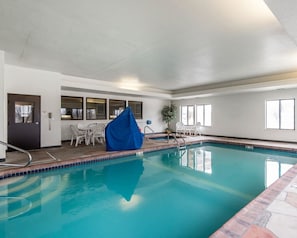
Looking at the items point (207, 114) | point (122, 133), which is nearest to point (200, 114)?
point (207, 114)

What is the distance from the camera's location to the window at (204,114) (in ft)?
35.0

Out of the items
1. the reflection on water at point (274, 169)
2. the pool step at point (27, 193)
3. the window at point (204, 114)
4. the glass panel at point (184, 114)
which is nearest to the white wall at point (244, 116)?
the window at point (204, 114)

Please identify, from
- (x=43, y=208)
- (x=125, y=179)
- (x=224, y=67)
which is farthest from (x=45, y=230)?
(x=224, y=67)

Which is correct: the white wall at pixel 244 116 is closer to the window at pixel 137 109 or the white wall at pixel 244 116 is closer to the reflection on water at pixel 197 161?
the reflection on water at pixel 197 161

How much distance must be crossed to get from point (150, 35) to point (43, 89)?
186 inches

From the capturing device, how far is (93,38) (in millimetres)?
3871

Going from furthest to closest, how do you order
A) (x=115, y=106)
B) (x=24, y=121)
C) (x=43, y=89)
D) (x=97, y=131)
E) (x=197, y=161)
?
(x=115, y=106), (x=97, y=131), (x=43, y=89), (x=24, y=121), (x=197, y=161)

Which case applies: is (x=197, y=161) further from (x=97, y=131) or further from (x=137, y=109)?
(x=137, y=109)

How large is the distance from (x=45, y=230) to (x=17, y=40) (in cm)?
388

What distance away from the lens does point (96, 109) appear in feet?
30.7

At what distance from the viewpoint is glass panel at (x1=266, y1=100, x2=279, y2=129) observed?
818cm

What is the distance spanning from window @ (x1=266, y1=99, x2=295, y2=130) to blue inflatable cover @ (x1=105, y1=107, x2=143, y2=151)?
20.8 feet

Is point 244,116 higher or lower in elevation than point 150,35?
lower

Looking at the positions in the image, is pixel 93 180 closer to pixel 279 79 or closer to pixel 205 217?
pixel 205 217
